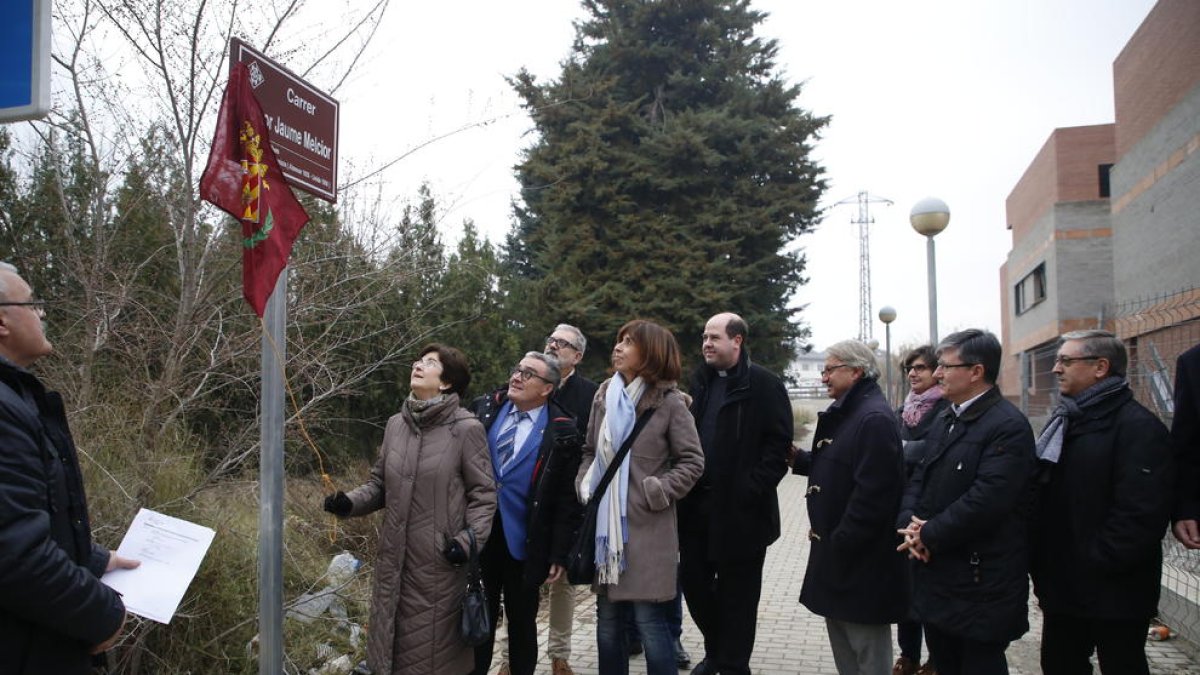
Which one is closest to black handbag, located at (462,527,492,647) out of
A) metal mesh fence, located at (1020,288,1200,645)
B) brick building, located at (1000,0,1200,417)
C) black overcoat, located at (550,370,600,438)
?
black overcoat, located at (550,370,600,438)

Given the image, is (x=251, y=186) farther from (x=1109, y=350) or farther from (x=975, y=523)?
(x=1109, y=350)

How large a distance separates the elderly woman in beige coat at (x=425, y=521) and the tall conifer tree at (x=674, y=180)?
43.1 feet

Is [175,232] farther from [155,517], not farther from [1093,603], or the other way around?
[1093,603]

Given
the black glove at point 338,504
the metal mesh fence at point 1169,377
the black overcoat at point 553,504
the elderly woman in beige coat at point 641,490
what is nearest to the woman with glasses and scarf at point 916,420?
the metal mesh fence at point 1169,377

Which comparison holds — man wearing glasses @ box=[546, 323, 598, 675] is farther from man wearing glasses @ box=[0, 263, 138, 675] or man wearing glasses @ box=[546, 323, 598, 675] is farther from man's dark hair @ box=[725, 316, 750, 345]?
man wearing glasses @ box=[0, 263, 138, 675]

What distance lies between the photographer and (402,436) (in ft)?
13.7

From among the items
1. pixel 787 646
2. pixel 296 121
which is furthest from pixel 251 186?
pixel 787 646

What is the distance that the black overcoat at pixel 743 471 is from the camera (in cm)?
453

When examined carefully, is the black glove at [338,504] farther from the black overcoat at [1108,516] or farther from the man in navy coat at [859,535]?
the black overcoat at [1108,516]

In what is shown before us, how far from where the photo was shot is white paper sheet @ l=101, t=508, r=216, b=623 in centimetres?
259

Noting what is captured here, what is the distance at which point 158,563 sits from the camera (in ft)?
8.79

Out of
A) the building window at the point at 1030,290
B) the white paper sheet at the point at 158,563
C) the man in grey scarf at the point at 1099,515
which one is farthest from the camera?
the building window at the point at 1030,290

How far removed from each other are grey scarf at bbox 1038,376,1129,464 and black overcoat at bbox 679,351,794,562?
49.5 inches

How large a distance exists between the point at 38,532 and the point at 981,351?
3.60 metres
